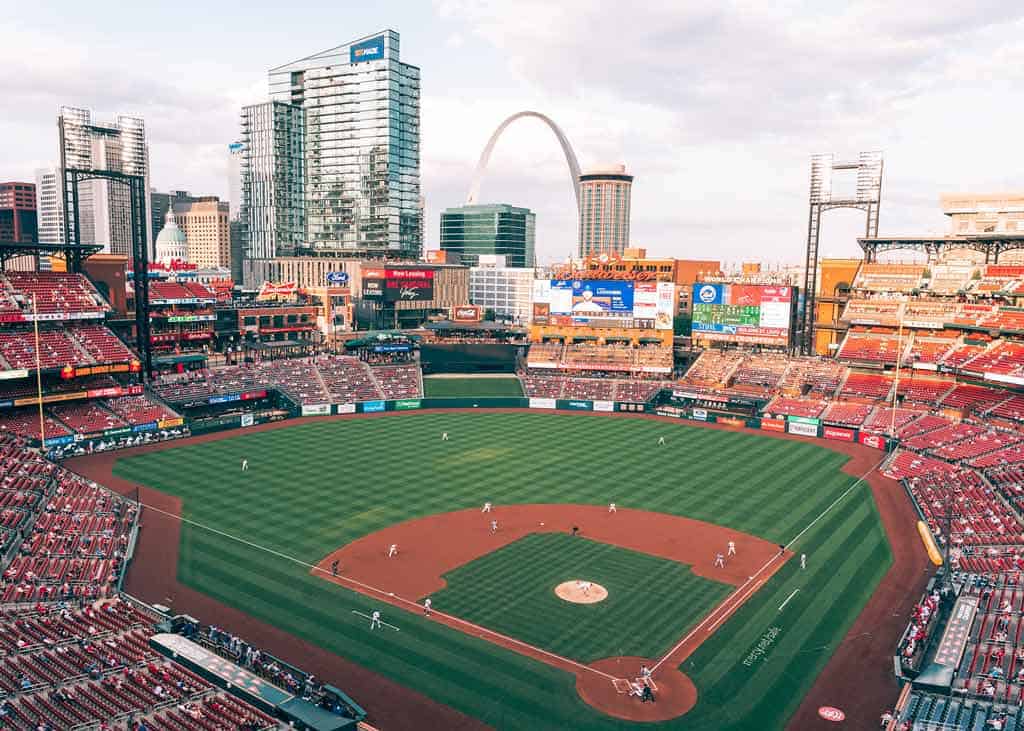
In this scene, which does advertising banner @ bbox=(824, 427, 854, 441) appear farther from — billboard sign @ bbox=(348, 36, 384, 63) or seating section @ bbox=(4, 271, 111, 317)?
billboard sign @ bbox=(348, 36, 384, 63)

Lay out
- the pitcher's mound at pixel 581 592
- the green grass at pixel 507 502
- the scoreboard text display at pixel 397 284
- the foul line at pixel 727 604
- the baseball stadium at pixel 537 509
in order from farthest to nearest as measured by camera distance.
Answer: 1. the scoreboard text display at pixel 397 284
2. the pitcher's mound at pixel 581 592
3. the foul line at pixel 727 604
4. the green grass at pixel 507 502
5. the baseball stadium at pixel 537 509

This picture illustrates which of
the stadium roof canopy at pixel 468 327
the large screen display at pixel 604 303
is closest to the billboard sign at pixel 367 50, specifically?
the stadium roof canopy at pixel 468 327

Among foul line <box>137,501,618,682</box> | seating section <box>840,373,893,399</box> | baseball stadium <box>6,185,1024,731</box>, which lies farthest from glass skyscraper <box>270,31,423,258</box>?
foul line <box>137,501,618,682</box>

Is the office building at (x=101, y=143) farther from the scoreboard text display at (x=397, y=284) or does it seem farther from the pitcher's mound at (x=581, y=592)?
the pitcher's mound at (x=581, y=592)

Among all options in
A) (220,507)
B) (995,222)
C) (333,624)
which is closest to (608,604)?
(333,624)

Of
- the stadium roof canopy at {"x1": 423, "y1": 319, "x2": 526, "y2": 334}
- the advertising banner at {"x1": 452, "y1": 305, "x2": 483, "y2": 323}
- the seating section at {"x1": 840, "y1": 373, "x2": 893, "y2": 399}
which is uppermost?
the advertising banner at {"x1": 452, "y1": 305, "x2": 483, "y2": 323}

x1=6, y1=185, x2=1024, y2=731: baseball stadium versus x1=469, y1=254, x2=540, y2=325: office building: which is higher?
x1=469, y1=254, x2=540, y2=325: office building
